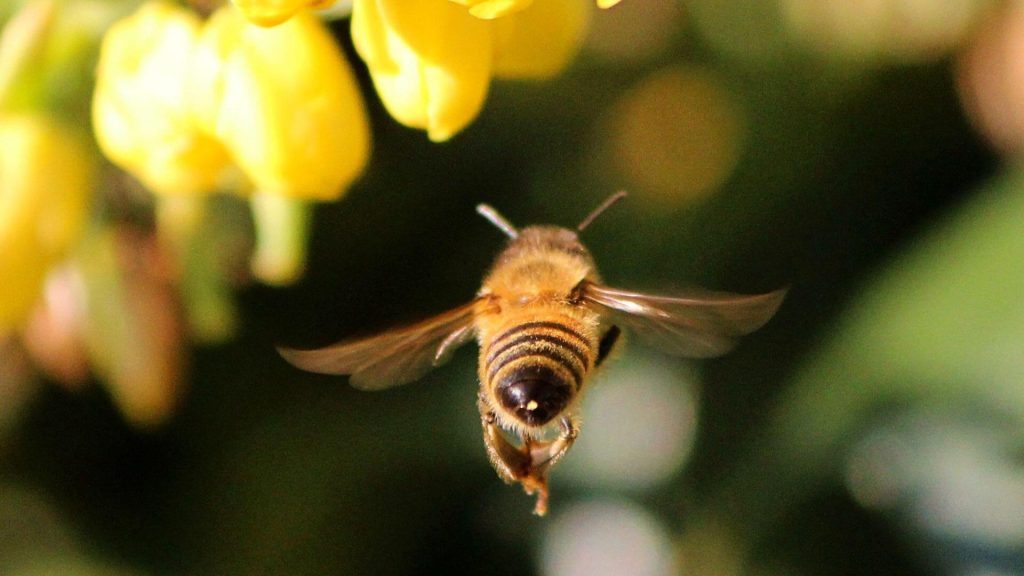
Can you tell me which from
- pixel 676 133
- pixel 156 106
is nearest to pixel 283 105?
pixel 156 106

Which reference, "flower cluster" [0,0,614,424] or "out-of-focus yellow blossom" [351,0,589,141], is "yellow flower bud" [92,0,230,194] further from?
"out-of-focus yellow blossom" [351,0,589,141]

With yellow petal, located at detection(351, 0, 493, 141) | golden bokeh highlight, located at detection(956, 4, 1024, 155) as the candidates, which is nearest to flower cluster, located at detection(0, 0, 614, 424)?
yellow petal, located at detection(351, 0, 493, 141)

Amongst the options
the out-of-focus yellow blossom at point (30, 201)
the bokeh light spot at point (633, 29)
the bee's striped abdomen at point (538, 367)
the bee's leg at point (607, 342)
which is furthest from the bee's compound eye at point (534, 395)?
the bokeh light spot at point (633, 29)

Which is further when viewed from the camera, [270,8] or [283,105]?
[283,105]

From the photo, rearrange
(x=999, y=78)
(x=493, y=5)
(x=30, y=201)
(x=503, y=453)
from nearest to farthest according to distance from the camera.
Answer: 1. (x=493, y=5)
2. (x=503, y=453)
3. (x=30, y=201)
4. (x=999, y=78)

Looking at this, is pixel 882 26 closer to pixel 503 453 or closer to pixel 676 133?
pixel 676 133

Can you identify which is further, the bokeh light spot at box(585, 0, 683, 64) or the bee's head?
the bokeh light spot at box(585, 0, 683, 64)
